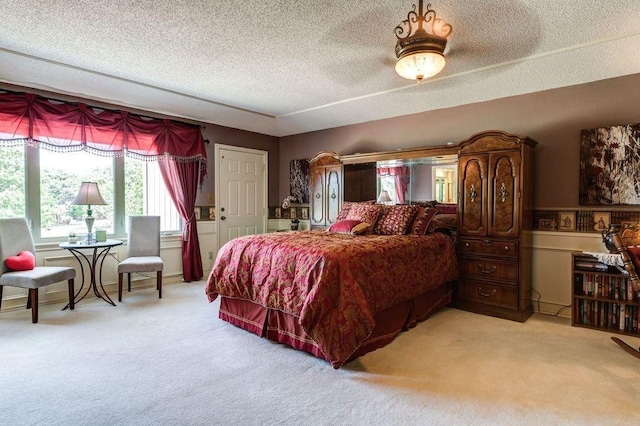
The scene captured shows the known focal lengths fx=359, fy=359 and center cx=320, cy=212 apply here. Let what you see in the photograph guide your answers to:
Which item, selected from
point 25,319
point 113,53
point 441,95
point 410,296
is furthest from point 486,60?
point 25,319

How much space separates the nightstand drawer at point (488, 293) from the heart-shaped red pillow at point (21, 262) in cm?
444

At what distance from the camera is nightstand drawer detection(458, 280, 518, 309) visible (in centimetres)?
357

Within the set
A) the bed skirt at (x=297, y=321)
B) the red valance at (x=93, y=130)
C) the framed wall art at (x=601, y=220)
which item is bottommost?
the bed skirt at (x=297, y=321)

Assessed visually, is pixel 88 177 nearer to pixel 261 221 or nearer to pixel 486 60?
pixel 261 221

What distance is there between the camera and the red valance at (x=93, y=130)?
372 centimetres

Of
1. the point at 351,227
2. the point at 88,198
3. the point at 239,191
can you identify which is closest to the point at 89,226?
the point at 88,198

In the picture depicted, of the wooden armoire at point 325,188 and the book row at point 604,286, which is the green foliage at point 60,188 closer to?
the wooden armoire at point 325,188

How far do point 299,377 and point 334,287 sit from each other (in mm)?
623

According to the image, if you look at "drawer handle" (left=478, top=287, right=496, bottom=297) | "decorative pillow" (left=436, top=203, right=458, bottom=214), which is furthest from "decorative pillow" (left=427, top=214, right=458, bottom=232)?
"drawer handle" (left=478, top=287, right=496, bottom=297)

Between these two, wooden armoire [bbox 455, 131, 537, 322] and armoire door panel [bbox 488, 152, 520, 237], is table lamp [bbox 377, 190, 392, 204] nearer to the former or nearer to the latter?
wooden armoire [bbox 455, 131, 537, 322]

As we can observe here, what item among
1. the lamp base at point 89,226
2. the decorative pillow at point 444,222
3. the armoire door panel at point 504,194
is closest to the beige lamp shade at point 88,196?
the lamp base at point 89,226

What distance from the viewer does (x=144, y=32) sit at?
2.80 m

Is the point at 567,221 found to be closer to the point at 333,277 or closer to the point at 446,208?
the point at 446,208

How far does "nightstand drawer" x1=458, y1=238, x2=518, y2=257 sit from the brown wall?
0.65 meters
